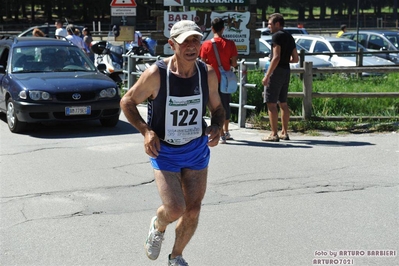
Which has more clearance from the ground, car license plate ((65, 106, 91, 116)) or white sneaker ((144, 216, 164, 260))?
car license plate ((65, 106, 91, 116))

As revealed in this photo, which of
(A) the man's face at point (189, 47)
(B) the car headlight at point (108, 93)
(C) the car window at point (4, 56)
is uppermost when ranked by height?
(A) the man's face at point (189, 47)

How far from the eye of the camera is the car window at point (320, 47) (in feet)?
71.6

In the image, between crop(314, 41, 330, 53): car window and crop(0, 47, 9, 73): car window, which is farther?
crop(314, 41, 330, 53): car window

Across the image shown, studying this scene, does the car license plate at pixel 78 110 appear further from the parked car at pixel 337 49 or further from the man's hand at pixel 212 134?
the parked car at pixel 337 49

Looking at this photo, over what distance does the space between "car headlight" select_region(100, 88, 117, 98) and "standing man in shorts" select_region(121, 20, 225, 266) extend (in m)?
6.94

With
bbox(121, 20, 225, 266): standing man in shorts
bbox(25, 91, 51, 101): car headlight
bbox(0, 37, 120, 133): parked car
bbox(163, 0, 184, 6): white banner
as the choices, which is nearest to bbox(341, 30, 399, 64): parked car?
bbox(163, 0, 184, 6): white banner

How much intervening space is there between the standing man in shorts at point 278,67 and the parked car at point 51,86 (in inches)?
113

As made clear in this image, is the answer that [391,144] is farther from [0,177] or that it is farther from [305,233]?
[0,177]

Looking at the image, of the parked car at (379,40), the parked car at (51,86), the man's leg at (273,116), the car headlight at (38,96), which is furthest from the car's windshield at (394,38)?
the car headlight at (38,96)

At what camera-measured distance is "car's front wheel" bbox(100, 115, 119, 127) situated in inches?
491

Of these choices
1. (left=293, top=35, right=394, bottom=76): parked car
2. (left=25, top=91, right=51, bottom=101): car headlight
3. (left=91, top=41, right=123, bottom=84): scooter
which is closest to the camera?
(left=25, top=91, right=51, bottom=101): car headlight

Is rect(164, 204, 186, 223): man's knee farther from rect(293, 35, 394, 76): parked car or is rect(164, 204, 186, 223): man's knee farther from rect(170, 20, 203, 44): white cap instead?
rect(293, 35, 394, 76): parked car

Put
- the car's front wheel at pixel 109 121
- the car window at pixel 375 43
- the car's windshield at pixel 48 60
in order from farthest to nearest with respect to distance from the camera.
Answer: the car window at pixel 375 43 → the car's windshield at pixel 48 60 → the car's front wheel at pixel 109 121

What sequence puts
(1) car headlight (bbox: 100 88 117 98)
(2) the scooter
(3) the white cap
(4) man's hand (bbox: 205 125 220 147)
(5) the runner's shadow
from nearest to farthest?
(3) the white cap < (4) man's hand (bbox: 205 125 220 147) < (5) the runner's shadow < (1) car headlight (bbox: 100 88 117 98) < (2) the scooter
